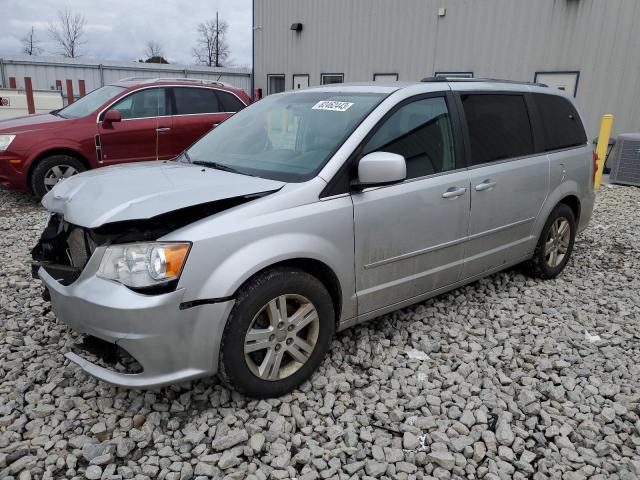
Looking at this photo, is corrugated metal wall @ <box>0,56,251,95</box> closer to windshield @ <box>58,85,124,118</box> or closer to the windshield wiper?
windshield @ <box>58,85,124,118</box>

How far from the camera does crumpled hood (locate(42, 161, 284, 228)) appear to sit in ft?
8.14

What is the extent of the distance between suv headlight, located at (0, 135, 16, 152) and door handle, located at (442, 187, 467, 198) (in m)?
5.97

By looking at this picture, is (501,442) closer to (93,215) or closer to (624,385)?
(624,385)

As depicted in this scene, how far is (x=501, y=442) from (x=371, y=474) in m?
0.72

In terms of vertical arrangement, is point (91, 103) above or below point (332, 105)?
below

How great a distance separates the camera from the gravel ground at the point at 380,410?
2.42 m

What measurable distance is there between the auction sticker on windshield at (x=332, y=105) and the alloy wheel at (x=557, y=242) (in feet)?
7.72

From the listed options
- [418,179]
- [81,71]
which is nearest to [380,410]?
[418,179]

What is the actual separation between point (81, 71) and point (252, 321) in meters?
21.6

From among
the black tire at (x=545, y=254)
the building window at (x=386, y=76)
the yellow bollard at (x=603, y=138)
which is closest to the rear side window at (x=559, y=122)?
the black tire at (x=545, y=254)

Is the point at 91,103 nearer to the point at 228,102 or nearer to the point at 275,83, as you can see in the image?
the point at 228,102

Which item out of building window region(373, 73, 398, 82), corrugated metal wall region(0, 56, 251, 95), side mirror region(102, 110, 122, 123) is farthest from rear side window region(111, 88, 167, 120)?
corrugated metal wall region(0, 56, 251, 95)

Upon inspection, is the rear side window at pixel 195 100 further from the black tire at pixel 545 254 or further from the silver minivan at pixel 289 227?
the black tire at pixel 545 254

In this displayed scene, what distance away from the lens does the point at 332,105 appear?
3.42m
